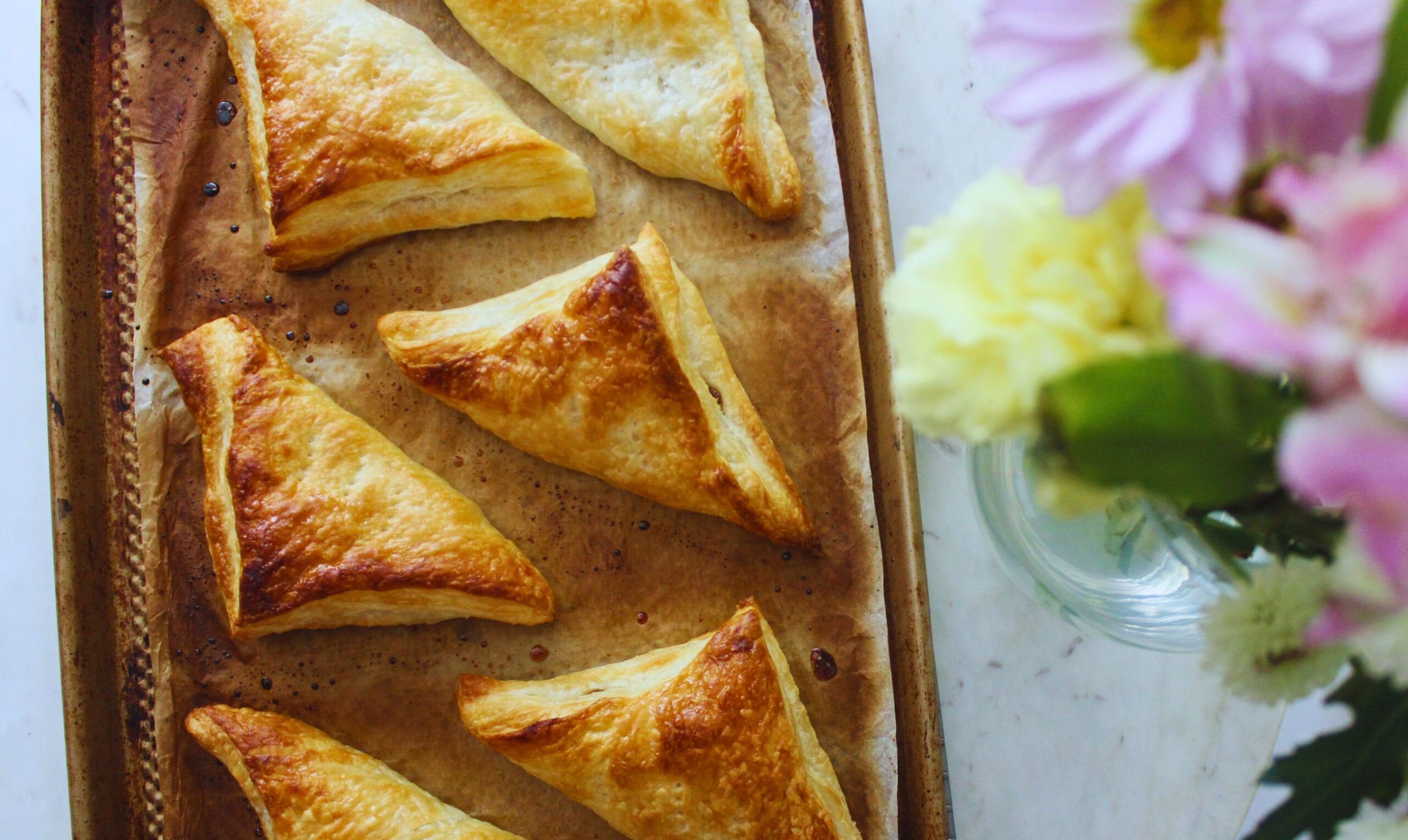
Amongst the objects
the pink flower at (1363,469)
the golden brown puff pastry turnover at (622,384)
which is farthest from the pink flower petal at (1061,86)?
the golden brown puff pastry turnover at (622,384)

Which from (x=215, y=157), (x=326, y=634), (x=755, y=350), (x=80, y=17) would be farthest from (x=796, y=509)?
(x=80, y=17)

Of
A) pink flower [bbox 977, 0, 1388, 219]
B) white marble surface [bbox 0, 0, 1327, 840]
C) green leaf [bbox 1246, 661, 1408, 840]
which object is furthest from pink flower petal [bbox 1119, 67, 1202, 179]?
white marble surface [bbox 0, 0, 1327, 840]

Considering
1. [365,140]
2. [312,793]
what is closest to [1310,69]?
[365,140]

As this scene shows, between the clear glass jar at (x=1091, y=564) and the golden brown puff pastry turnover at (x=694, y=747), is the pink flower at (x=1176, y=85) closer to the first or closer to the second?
the clear glass jar at (x=1091, y=564)

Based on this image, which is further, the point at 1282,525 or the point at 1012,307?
the point at 1282,525

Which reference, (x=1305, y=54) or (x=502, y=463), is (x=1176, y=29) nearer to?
(x=1305, y=54)

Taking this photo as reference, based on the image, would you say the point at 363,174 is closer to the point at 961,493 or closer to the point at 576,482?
the point at 576,482

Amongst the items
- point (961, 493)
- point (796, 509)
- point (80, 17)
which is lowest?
point (961, 493)
